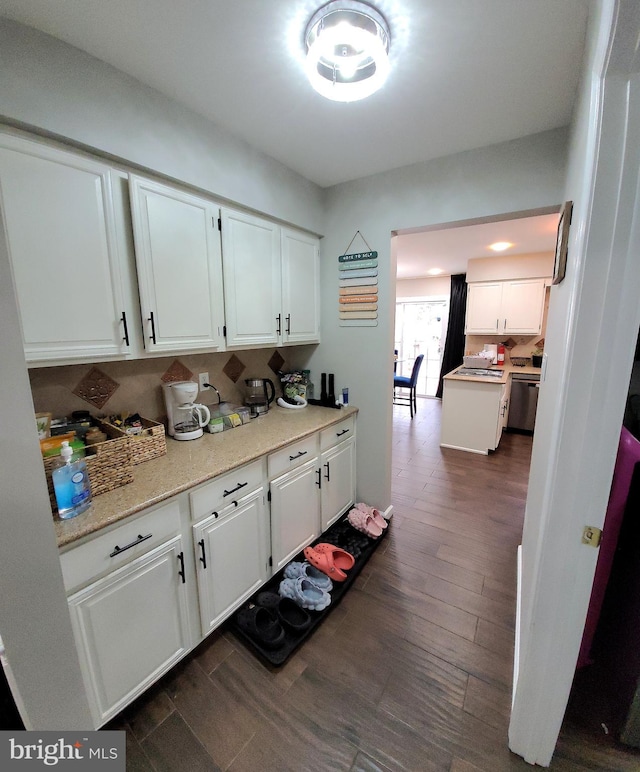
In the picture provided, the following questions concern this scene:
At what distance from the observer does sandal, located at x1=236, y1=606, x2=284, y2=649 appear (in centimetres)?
152

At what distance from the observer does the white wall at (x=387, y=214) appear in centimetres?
174

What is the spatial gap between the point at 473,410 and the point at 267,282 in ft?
10.2

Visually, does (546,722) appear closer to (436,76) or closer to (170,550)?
(170,550)

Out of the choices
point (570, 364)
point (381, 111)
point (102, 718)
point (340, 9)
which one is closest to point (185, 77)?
point (340, 9)

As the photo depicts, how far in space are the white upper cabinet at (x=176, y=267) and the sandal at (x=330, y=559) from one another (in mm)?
1404

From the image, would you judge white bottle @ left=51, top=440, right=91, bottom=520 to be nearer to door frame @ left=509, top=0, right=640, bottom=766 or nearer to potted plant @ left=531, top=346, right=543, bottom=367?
door frame @ left=509, top=0, right=640, bottom=766

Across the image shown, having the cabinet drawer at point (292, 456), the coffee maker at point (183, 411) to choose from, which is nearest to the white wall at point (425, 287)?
the cabinet drawer at point (292, 456)

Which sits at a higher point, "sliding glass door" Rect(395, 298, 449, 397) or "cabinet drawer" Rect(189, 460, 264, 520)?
"sliding glass door" Rect(395, 298, 449, 397)

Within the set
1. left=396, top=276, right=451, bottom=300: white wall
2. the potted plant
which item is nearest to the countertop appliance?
the potted plant

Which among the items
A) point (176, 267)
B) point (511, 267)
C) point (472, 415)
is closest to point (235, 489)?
point (176, 267)

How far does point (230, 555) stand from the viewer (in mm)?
1524

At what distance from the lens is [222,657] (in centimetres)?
149

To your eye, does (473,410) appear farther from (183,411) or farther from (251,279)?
(183,411)

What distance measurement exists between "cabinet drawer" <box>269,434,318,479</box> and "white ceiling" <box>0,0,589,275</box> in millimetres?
1701
